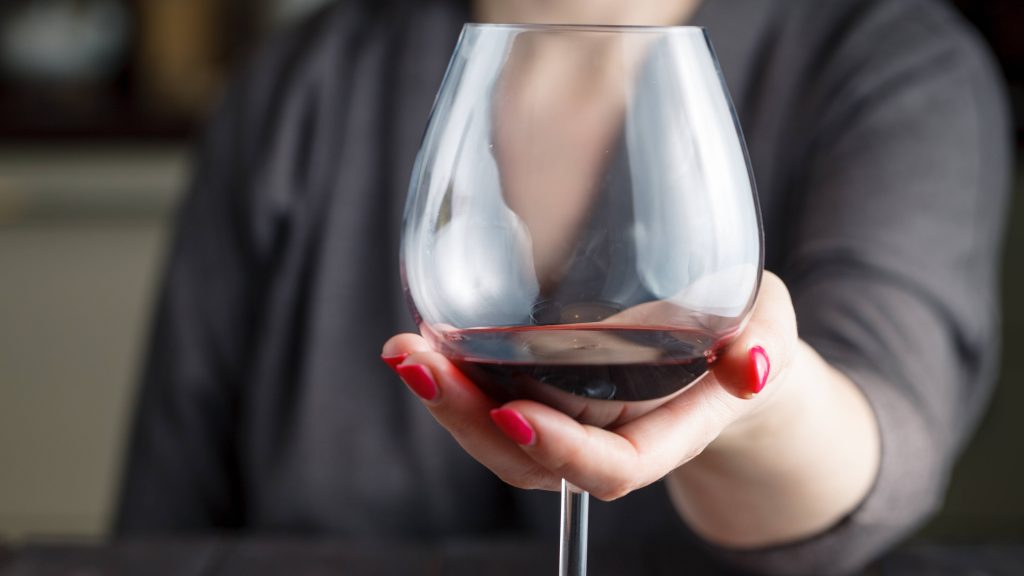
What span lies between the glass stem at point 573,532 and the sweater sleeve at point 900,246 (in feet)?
1.04

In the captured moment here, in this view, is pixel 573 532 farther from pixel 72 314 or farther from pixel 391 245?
pixel 72 314

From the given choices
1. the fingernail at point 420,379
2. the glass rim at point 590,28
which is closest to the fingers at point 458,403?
the fingernail at point 420,379

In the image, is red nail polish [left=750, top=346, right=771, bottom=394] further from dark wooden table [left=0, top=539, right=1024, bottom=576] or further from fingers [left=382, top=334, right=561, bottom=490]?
dark wooden table [left=0, top=539, right=1024, bottom=576]

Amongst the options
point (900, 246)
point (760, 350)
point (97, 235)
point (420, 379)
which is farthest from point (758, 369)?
point (97, 235)

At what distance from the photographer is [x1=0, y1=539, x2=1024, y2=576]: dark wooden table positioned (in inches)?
27.0

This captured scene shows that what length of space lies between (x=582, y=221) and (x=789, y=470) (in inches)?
12.2

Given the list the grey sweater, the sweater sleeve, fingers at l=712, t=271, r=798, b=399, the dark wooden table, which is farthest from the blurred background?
fingers at l=712, t=271, r=798, b=399

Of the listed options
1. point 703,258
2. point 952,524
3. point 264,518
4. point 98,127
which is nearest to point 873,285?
point 703,258

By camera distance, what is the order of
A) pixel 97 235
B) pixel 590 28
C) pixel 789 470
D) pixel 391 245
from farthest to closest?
pixel 97 235
pixel 391 245
pixel 789 470
pixel 590 28

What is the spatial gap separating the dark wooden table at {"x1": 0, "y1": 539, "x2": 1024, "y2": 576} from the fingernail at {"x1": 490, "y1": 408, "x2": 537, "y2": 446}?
302 millimetres

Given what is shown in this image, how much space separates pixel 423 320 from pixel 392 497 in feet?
2.22

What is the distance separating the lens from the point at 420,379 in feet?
1.34

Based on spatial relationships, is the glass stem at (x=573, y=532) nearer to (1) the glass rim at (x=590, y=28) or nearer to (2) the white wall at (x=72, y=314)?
(1) the glass rim at (x=590, y=28)

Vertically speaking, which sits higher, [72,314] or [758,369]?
[758,369]
